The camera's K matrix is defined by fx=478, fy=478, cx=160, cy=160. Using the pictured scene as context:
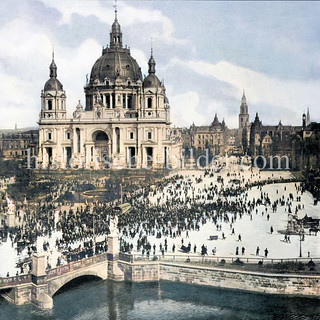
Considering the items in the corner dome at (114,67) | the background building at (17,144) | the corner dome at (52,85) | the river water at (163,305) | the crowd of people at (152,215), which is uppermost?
the corner dome at (114,67)

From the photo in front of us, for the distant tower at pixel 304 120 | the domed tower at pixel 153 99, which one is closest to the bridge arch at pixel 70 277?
the distant tower at pixel 304 120

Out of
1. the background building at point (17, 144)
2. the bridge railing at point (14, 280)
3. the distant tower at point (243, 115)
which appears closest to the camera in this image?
the bridge railing at point (14, 280)

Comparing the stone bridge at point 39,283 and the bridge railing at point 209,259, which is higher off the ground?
the bridge railing at point 209,259

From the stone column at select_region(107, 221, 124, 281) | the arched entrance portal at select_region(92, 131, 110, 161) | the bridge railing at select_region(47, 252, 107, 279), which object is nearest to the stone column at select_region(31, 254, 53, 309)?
the bridge railing at select_region(47, 252, 107, 279)

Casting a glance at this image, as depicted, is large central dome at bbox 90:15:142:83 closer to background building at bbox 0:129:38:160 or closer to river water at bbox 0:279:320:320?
background building at bbox 0:129:38:160

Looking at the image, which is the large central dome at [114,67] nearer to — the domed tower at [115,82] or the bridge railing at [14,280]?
the domed tower at [115,82]

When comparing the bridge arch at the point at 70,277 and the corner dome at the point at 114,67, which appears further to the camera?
the corner dome at the point at 114,67

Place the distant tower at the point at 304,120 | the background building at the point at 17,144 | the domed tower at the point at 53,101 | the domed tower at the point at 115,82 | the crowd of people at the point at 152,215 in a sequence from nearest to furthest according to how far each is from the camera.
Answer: the crowd of people at the point at 152,215 < the distant tower at the point at 304,120 < the background building at the point at 17,144 < the domed tower at the point at 53,101 < the domed tower at the point at 115,82

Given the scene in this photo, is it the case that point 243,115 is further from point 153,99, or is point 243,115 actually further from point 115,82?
point 115,82
